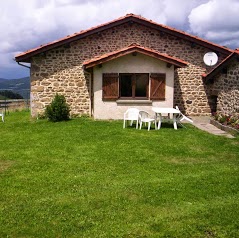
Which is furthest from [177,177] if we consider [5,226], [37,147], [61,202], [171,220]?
[37,147]

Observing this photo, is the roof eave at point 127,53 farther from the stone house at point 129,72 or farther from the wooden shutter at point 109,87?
the wooden shutter at point 109,87

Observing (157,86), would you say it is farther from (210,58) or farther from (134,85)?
(210,58)

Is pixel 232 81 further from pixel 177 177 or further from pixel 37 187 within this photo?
pixel 37 187

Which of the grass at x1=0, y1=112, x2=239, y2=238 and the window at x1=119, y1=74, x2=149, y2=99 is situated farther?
the window at x1=119, y1=74, x2=149, y2=99

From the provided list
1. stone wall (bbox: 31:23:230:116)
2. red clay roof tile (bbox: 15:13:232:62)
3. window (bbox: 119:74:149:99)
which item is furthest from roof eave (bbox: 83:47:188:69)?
red clay roof tile (bbox: 15:13:232:62)

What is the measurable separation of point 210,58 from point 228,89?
293cm

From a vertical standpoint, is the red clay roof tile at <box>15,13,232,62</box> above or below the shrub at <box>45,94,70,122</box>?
above

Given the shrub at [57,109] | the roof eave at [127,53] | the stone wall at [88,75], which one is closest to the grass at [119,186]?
the shrub at [57,109]

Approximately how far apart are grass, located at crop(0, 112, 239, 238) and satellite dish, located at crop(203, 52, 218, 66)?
6958 millimetres

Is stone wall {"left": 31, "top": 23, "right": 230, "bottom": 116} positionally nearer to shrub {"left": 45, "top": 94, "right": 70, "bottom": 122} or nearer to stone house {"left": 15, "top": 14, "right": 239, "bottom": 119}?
stone house {"left": 15, "top": 14, "right": 239, "bottom": 119}

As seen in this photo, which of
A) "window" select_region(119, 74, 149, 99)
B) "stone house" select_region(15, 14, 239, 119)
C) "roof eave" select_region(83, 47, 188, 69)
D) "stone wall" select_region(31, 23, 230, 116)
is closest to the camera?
"roof eave" select_region(83, 47, 188, 69)

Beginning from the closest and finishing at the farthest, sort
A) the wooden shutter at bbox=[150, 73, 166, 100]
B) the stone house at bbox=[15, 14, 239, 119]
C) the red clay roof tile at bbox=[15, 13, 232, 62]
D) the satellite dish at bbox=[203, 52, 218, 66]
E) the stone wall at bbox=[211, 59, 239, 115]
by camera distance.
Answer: the stone wall at bbox=[211, 59, 239, 115]
the stone house at bbox=[15, 14, 239, 119]
the wooden shutter at bbox=[150, 73, 166, 100]
the red clay roof tile at bbox=[15, 13, 232, 62]
the satellite dish at bbox=[203, 52, 218, 66]

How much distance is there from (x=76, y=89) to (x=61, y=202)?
1168cm

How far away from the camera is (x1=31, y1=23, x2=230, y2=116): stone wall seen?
55.4 ft
